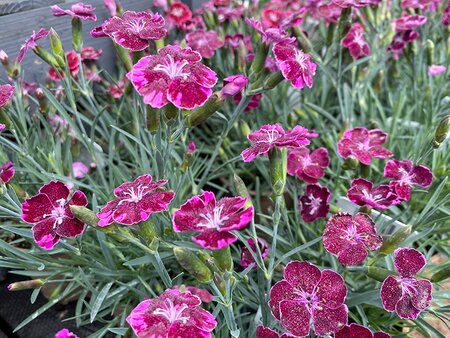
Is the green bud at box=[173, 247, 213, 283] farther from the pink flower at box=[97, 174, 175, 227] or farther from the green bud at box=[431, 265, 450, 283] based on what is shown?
the green bud at box=[431, 265, 450, 283]

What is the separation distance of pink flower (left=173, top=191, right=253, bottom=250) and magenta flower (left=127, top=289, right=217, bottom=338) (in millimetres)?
95

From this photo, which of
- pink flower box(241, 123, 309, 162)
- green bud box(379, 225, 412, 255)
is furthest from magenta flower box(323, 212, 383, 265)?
pink flower box(241, 123, 309, 162)

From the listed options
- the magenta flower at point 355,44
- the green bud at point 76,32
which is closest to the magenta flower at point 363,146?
the magenta flower at point 355,44

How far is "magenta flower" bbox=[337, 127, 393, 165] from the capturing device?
0.94 m

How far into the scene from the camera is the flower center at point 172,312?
23.1 inches

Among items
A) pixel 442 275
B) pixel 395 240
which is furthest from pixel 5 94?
pixel 442 275

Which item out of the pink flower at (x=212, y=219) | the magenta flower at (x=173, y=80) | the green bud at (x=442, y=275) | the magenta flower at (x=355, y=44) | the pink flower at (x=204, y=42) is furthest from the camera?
the magenta flower at (x=355, y=44)

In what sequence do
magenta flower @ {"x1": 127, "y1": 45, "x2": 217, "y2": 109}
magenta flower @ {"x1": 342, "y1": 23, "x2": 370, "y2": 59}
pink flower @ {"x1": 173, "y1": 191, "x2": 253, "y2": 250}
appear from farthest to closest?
magenta flower @ {"x1": 342, "y1": 23, "x2": 370, "y2": 59} → magenta flower @ {"x1": 127, "y1": 45, "x2": 217, "y2": 109} → pink flower @ {"x1": 173, "y1": 191, "x2": 253, "y2": 250}

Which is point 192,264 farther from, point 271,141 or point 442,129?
point 442,129

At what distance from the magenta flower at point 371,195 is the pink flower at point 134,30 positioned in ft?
1.35

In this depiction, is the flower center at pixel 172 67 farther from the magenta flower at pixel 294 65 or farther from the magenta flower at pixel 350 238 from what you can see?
the magenta flower at pixel 350 238

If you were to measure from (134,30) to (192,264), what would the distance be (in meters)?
0.40

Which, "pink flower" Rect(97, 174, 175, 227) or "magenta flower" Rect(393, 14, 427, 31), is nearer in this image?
"pink flower" Rect(97, 174, 175, 227)

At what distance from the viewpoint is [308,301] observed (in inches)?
25.5
